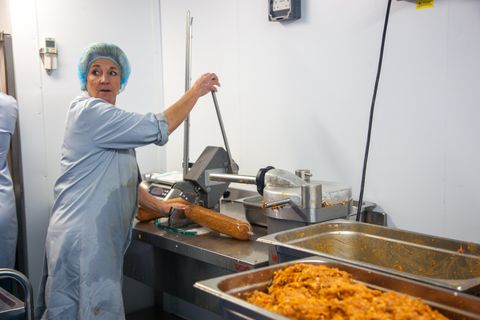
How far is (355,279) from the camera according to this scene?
1146 mm

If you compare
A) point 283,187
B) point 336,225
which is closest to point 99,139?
point 283,187

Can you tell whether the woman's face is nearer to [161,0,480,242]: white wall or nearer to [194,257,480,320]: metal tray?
[161,0,480,242]: white wall

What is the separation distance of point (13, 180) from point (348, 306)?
2272 millimetres

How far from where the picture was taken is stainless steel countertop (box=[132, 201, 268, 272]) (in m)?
1.68

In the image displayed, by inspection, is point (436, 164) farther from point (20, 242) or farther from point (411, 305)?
point (20, 242)

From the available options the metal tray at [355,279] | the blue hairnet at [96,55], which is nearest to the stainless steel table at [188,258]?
the metal tray at [355,279]

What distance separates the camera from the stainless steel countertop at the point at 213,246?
66.3 inches

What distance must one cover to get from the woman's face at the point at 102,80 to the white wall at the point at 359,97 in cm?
78

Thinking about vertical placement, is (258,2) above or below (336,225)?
above

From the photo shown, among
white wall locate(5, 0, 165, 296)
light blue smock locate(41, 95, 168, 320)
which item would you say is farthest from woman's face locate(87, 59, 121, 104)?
white wall locate(5, 0, 165, 296)

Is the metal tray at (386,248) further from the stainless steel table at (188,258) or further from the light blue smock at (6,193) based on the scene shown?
the light blue smock at (6,193)

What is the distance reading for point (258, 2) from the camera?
2498 mm

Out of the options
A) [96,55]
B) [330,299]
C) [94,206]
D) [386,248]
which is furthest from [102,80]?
[330,299]

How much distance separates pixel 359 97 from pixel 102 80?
1127 mm
